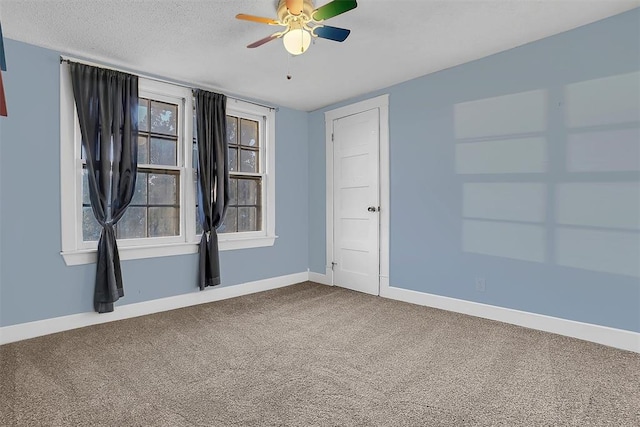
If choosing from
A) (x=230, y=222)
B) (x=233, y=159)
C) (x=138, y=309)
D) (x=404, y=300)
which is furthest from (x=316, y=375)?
(x=233, y=159)

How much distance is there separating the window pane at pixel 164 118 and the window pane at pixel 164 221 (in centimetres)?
84

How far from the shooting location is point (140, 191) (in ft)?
12.1

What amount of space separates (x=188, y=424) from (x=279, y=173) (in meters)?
3.44

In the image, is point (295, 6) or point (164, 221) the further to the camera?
point (164, 221)

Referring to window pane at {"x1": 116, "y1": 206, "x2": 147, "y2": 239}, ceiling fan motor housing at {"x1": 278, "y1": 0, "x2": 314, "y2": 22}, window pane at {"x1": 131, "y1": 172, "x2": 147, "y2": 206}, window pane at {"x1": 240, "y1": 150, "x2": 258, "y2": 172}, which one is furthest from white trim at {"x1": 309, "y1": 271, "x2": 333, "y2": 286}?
ceiling fan motor housing at {"x1": 278, "y1": 0, "x2": 314, "y2": 22}

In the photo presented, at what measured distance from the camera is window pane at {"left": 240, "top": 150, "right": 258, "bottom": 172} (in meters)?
4.54

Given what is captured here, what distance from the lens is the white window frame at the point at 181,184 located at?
319 centimetres

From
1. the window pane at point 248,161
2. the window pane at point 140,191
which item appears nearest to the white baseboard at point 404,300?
the window pane at point 140,191

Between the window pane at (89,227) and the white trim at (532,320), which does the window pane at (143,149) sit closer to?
the window pane at (89,227)

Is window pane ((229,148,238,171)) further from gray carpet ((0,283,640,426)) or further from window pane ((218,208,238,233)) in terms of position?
gray carpet ((0,283,640,426))

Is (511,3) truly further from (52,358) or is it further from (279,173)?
(52,358)

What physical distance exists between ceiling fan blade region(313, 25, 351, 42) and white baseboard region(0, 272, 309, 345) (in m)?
2.97

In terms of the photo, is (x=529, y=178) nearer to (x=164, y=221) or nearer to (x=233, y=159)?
(x=233, y=159)

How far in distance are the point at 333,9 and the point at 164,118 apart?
241 cm
